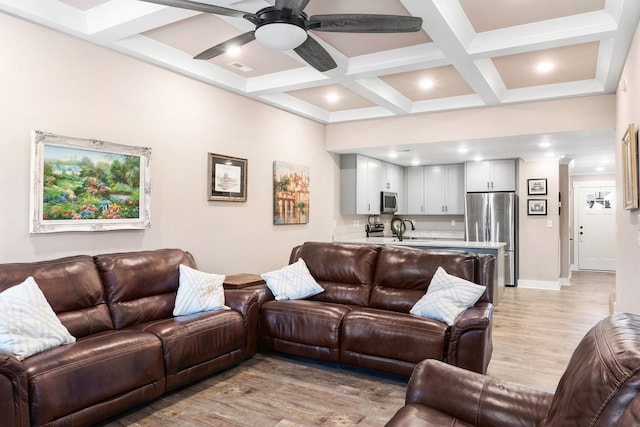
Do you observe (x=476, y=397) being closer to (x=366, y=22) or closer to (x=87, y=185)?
(x=366, y=22)

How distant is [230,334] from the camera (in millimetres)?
3303

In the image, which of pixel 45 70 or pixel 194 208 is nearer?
pixel 45 70

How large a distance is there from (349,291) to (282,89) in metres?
2.34

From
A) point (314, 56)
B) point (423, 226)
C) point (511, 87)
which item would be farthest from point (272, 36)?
point (423, 226)

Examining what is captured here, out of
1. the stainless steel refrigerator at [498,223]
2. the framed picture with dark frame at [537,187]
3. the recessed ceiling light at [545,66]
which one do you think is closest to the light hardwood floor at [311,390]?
the recessed ceiling light at [545,66]

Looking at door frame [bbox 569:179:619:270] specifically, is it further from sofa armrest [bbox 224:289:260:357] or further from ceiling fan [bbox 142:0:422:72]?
ceiling fan [bbox 142:0:422:72]

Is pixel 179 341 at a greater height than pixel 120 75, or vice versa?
pixel 120 75

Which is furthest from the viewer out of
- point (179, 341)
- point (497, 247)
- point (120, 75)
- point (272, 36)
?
point (497, 247)

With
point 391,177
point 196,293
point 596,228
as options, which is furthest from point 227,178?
point 596,228

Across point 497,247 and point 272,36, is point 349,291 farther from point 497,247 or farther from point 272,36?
point 497,247

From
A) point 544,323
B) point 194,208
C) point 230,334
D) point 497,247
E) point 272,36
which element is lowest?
point 544,323

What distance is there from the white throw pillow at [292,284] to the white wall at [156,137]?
935 mm

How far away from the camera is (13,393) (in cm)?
203

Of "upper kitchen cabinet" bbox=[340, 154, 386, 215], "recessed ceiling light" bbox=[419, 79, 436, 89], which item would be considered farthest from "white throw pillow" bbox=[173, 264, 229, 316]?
"upper kitchen cabinet" bbox=[340, 154, 386, 215]
